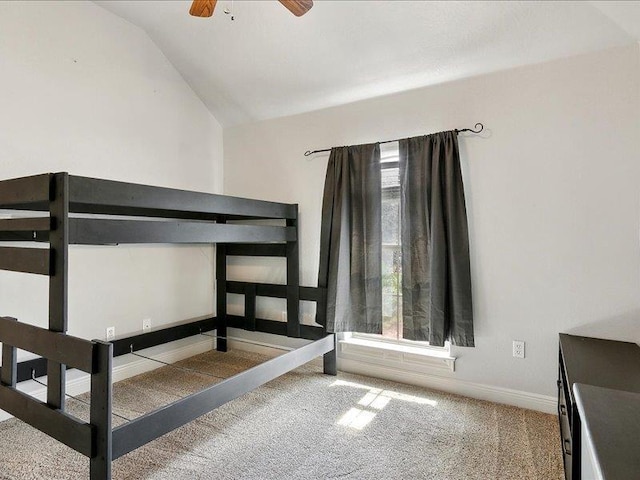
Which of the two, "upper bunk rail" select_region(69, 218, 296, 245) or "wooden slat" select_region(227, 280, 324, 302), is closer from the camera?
"upper bunk rail" select_region(69, 218, 296, 245)

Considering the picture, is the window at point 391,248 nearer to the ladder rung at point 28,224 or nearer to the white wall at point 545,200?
the white wall at point 545,200

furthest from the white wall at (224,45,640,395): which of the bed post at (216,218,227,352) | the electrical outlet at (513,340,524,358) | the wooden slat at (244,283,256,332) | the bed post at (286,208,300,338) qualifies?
the bed post at (216,218,227,352)

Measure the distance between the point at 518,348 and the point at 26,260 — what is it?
Result: 291cm

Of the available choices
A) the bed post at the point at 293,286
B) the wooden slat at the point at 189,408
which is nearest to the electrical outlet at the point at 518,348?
the wooden slat at the point at 189,408

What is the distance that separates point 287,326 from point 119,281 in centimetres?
145

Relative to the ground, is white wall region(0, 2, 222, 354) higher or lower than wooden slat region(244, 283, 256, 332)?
higher

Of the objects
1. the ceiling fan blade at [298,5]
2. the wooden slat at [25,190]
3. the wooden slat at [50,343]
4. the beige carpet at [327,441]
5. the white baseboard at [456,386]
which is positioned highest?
the ceiling fan blade at [298,5]

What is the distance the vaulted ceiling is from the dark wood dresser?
1768 mm

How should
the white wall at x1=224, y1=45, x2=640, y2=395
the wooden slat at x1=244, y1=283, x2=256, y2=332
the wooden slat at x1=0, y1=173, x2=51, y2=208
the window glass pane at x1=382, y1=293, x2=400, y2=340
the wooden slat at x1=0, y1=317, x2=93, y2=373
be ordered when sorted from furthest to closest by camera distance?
the wooden slat at x1=244, y1=283, x2=256, y2=332, the window glass pane at x1=382, y1=293, x2=400, y2=340, the white wall at x1=224, y1=45, x2=640, y2=395, the wooden slat at x1=0, y1=173, x2=51, y2=208, the wooden slat at x1=0, y1=317, x2=93, y2=373

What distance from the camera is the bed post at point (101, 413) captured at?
147 centimetres

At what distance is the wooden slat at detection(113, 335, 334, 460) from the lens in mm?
1544

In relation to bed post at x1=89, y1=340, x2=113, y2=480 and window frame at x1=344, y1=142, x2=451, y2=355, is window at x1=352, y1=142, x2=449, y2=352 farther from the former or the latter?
bed post at x1=89, y1=340, x2=113, y2=480

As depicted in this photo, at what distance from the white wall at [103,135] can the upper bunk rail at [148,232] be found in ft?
3.49

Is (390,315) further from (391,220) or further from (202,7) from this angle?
(202,7)
